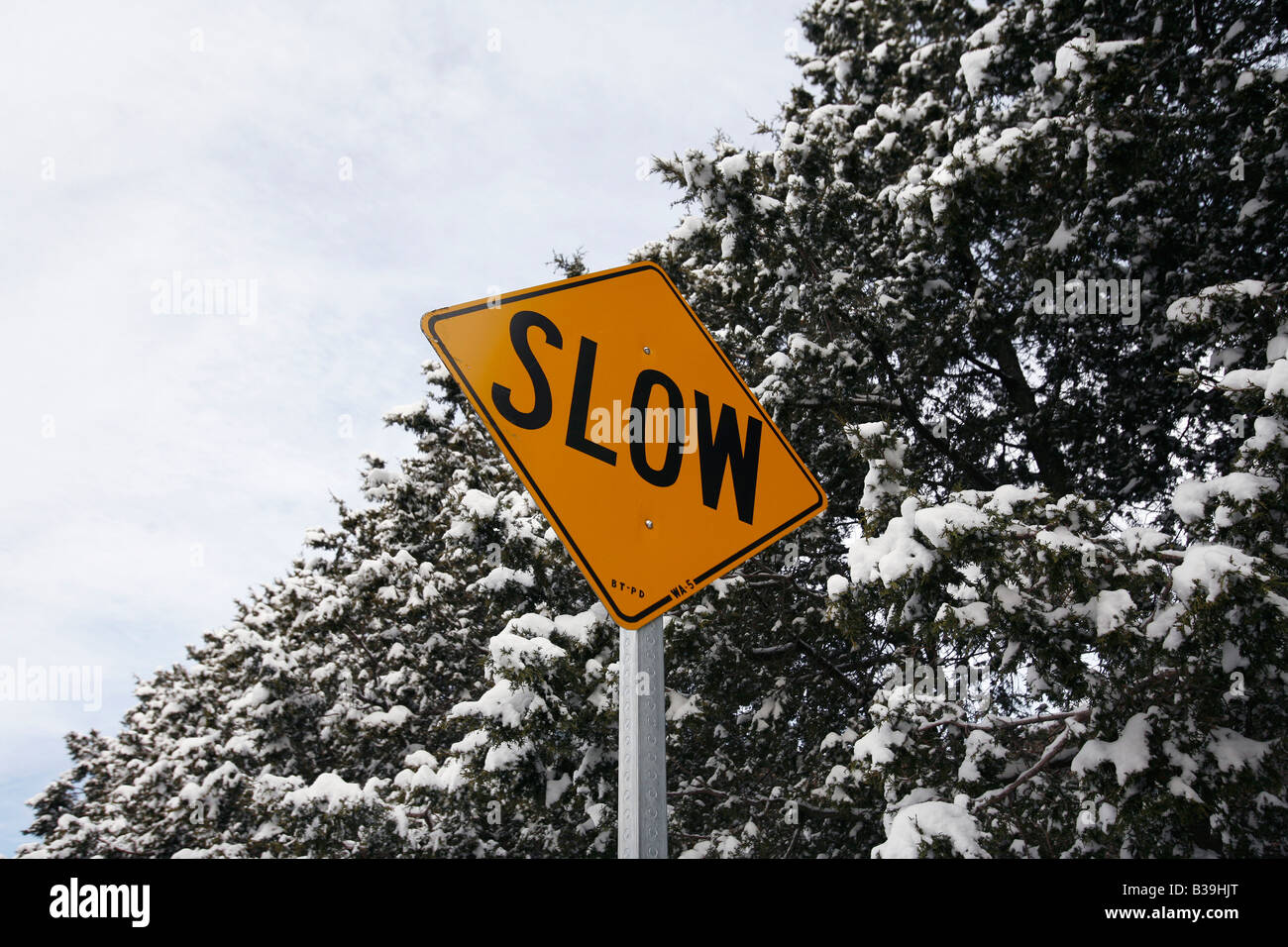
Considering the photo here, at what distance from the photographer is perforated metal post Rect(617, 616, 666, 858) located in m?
1.72

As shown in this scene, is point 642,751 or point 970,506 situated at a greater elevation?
point 970,506

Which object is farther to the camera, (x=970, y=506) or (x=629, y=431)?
(x=970, y=506)

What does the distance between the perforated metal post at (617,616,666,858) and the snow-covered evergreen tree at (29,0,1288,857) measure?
306 cm

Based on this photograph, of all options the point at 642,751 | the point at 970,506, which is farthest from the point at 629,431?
the point at 970,506

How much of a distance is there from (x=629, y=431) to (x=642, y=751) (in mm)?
883

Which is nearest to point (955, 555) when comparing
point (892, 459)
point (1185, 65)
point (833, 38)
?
point (892, 459)

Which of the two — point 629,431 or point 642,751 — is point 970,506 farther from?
point 642,751

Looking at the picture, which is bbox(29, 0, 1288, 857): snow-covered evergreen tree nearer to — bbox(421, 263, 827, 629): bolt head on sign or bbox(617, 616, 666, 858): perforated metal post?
bbox(421, 263, 827, 629): bolt head on sign

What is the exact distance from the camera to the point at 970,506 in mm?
4863

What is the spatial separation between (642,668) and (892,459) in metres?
4.28

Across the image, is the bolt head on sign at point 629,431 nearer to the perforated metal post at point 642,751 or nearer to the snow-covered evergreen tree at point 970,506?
the perforated metal post at point 642,751

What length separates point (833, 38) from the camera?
39.8 ft
